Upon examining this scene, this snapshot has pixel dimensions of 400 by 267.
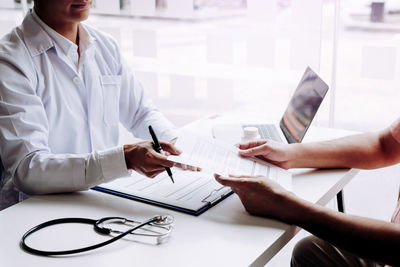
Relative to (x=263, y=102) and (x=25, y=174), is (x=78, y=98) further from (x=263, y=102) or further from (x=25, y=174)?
(x=263, y=102)

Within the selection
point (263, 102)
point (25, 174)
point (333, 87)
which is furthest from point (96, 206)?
point (263, 102)

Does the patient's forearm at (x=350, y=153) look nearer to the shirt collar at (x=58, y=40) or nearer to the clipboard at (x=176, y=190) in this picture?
the clipboard at (x=176, y=190)

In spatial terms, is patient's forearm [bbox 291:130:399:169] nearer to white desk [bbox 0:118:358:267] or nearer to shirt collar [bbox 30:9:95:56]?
white desk [bbox 0:118:358:267]

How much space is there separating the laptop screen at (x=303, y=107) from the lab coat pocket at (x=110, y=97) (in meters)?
0.67

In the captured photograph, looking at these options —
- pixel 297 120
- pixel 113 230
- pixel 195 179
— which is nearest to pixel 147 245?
pixel 113 230

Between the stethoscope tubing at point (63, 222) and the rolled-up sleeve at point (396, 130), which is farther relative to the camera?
the rolled-up sleeve at point (396, 130)

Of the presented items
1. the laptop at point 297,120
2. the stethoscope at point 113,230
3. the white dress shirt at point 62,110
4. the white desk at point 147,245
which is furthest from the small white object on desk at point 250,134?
the stethoscope at point 113,230

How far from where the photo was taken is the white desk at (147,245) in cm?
99

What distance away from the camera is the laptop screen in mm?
1618

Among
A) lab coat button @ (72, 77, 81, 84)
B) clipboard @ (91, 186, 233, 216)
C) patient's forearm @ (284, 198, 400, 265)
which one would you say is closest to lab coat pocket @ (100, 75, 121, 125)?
lab coat button @ (72, 77, 81, 84)

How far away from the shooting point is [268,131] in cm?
185

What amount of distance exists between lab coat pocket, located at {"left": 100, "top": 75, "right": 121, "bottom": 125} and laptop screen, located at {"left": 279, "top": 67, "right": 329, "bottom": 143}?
0.67 meters

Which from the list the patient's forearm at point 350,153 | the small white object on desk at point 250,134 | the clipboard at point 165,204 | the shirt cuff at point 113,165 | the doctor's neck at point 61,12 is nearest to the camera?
the clipboard at point 165,204

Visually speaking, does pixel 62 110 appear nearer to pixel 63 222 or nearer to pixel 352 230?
pixel 63 222
